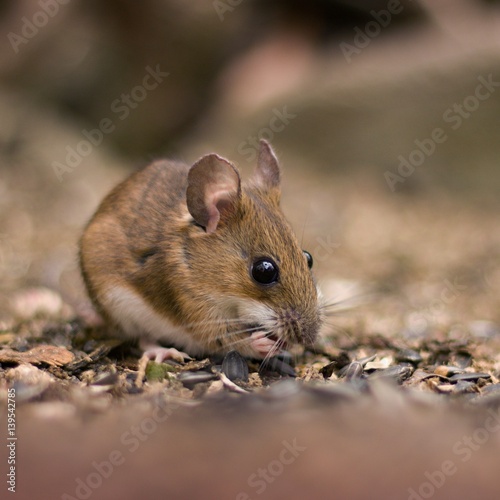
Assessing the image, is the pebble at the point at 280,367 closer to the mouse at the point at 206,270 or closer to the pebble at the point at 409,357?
the mouse at the point at 206,270

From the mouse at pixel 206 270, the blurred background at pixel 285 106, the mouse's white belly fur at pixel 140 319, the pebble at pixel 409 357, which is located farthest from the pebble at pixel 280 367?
the blurred background at pixel 285 106

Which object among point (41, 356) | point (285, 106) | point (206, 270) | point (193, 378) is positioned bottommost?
point (41, 356)

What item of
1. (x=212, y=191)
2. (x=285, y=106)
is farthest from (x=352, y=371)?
(x=285, y=106)

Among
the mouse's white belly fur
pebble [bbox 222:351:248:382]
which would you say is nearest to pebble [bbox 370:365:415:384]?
pebble [bbox 222:351:248:382]

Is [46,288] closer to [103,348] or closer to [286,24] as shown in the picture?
[103,348]

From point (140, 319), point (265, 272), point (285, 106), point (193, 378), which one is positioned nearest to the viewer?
point (193, 378)

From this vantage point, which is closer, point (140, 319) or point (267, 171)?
point (140, 319)

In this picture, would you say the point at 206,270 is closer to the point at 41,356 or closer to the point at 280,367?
the point at 280,367
